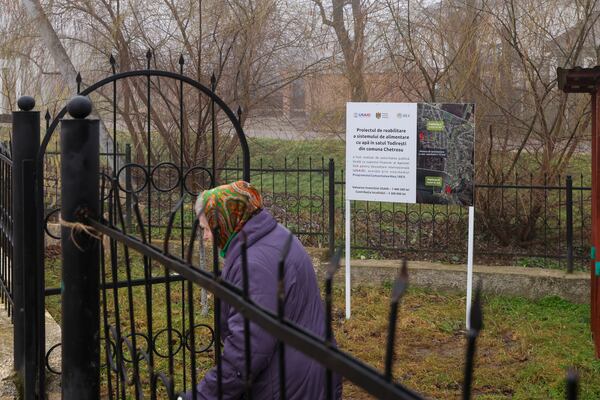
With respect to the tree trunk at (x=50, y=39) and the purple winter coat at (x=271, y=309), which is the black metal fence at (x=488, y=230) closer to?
the tree trunk at (x=50, y=39)

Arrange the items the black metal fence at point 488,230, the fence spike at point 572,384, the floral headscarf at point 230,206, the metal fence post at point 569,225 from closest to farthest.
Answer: the fence spike at point 572,384 → the floral headscarf at point 230,206 → the metal fence post at point 569,225 → the black metal fence at point 488,230

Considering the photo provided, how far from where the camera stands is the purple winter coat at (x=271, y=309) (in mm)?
2324

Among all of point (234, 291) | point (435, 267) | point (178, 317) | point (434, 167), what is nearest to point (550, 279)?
→ point (435, 267)

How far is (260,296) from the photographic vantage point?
2303 millimetres

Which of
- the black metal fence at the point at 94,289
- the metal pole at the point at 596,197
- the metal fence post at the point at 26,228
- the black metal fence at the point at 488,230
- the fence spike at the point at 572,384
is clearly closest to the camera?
the fence spike at the point at 572,384

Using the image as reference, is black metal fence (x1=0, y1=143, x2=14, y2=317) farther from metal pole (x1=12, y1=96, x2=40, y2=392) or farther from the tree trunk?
the tree trunk

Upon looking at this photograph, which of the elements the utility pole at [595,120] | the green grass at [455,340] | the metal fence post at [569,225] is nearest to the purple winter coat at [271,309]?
the green grass at [455,340]

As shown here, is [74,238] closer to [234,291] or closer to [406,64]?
[234,291]

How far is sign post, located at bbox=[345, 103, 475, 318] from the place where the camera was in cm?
644

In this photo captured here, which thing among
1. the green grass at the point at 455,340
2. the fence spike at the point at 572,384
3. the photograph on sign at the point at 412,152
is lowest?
the green grass at the point at 455,340

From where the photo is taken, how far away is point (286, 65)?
10.9 metres

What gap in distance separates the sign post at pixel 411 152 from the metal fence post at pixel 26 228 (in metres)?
3.90

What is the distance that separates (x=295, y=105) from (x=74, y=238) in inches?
425

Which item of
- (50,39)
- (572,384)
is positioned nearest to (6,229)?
(572,384)
